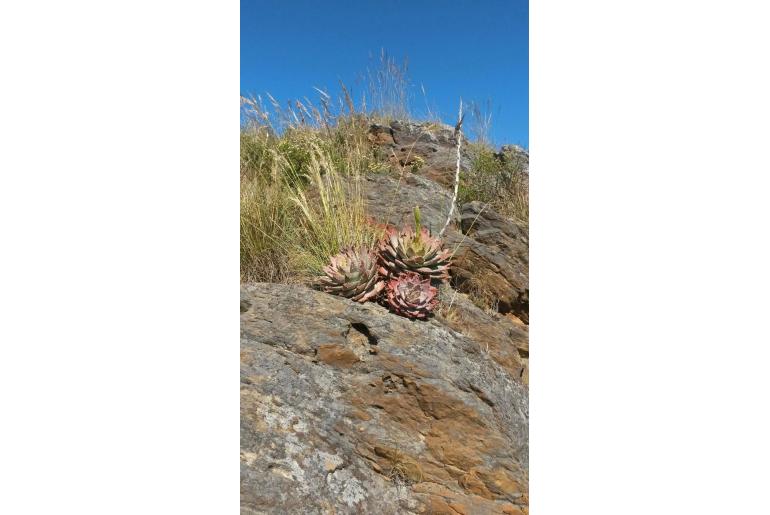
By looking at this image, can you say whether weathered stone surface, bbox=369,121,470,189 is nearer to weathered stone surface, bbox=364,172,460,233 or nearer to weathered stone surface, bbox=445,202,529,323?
weathered stone surface, bbox=364,172,460,233

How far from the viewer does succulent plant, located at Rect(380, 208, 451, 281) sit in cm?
182

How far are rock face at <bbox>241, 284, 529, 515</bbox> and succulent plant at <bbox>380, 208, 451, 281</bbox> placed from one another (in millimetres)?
171

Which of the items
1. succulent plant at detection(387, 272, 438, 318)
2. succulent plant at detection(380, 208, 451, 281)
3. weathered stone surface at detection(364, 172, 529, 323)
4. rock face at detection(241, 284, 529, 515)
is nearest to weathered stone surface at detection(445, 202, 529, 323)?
weathered stone surface at detection(364, 172, 529, 323)

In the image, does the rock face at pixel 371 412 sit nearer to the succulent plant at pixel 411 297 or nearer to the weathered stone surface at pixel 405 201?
the succulent plant at pixel 411 297

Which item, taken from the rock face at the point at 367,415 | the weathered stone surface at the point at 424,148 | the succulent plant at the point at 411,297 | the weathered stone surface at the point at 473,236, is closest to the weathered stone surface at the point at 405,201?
the weathered stone surface at the point at 473,236

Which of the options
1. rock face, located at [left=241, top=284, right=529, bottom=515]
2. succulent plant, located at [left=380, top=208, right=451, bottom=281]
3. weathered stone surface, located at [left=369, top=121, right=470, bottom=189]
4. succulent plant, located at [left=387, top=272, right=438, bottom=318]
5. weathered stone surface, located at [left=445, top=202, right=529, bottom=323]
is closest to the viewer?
rock face, located at [left=241, top=284, right=529, bottom=515]

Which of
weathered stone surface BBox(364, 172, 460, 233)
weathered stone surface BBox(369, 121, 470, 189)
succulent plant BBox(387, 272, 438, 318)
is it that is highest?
weathered stone surface BBox(369, 121, 470, 189)

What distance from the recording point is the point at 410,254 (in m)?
1.83

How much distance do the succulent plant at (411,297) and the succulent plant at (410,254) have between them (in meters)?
0.07

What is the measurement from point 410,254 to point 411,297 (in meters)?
0.17

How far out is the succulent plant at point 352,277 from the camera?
1.73m

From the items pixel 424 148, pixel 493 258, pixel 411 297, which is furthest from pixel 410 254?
pixel 424 148
